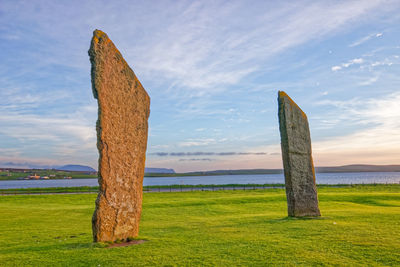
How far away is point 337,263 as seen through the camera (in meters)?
5.92

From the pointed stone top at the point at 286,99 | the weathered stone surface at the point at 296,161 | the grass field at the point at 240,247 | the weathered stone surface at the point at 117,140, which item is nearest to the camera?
the grass field at the point at 240,247

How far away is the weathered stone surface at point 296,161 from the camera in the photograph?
39.8ft

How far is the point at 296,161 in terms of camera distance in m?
12.2

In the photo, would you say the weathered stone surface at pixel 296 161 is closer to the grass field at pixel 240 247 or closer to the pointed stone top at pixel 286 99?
the pointed stone top at pixel 286 99

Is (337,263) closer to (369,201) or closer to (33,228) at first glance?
(33,228)

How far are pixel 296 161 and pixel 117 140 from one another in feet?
23.8

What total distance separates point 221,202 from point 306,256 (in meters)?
15.7

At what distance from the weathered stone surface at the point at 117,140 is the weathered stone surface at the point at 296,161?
585 cm

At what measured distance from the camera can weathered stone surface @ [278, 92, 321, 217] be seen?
Answer: 39.8 feet

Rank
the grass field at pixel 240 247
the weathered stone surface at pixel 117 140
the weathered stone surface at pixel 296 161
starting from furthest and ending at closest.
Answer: the weathered stone surface at pixel 296 161 → the weathered stone surface at pixel 117 140 → the grass field at pixel 240 247

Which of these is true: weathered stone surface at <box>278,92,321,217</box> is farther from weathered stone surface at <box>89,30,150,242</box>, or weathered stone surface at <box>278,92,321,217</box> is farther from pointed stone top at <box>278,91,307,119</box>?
weathered stone surface at <box>89,30,150,242</box>

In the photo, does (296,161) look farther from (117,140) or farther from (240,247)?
(117,140)

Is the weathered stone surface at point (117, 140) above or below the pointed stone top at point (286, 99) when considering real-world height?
below

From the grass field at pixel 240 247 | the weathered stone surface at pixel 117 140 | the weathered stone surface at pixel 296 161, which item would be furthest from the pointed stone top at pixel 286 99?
the weathered stone surface at pixel 117 140
